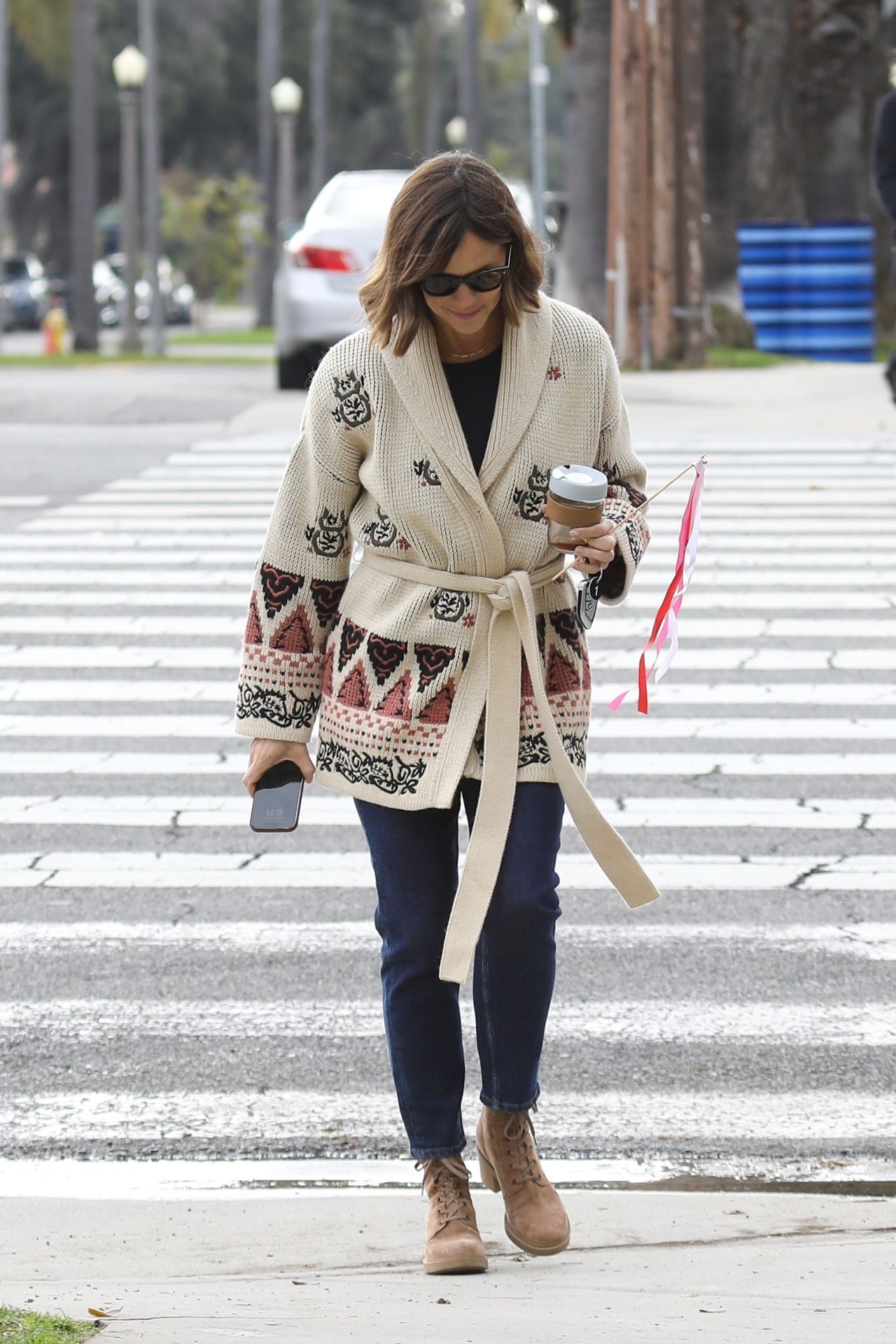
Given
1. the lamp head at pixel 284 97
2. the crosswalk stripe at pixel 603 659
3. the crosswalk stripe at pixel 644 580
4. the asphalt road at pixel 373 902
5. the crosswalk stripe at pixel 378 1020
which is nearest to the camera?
the asphalt road at pixel 373 902

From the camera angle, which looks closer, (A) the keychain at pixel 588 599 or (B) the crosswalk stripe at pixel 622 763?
(A) the keychain at pixel 588 599

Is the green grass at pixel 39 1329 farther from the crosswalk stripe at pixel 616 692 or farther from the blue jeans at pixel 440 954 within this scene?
the crosswalk stripe at pixel 616 692

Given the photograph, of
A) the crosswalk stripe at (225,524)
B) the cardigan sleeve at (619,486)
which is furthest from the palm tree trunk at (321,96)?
the cardigan sleeve at (619,486)

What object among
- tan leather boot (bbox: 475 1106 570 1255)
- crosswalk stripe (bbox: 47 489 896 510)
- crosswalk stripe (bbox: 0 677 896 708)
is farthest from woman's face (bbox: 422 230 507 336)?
crosswalk stripe (bbox: 47 489 896 510)

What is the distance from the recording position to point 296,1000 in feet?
16.7

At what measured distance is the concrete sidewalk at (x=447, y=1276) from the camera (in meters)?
3.26

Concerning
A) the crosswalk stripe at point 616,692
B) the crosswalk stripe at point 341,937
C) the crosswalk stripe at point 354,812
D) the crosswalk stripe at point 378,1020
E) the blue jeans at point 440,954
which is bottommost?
the crosswalk stripe at point 616,692

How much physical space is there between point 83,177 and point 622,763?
24876 millimetres

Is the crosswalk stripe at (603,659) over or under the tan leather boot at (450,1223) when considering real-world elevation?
under

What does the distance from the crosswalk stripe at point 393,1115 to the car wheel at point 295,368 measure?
14.2 metres

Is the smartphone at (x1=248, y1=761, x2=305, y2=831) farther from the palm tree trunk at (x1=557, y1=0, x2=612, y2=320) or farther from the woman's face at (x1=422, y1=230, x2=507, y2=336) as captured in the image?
the palm tree trunk at (x1=557, y1=0, x2=612, y2=320)

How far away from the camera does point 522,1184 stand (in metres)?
3.76

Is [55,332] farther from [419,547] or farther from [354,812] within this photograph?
[419,547]

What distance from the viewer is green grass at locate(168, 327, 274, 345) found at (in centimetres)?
3747
